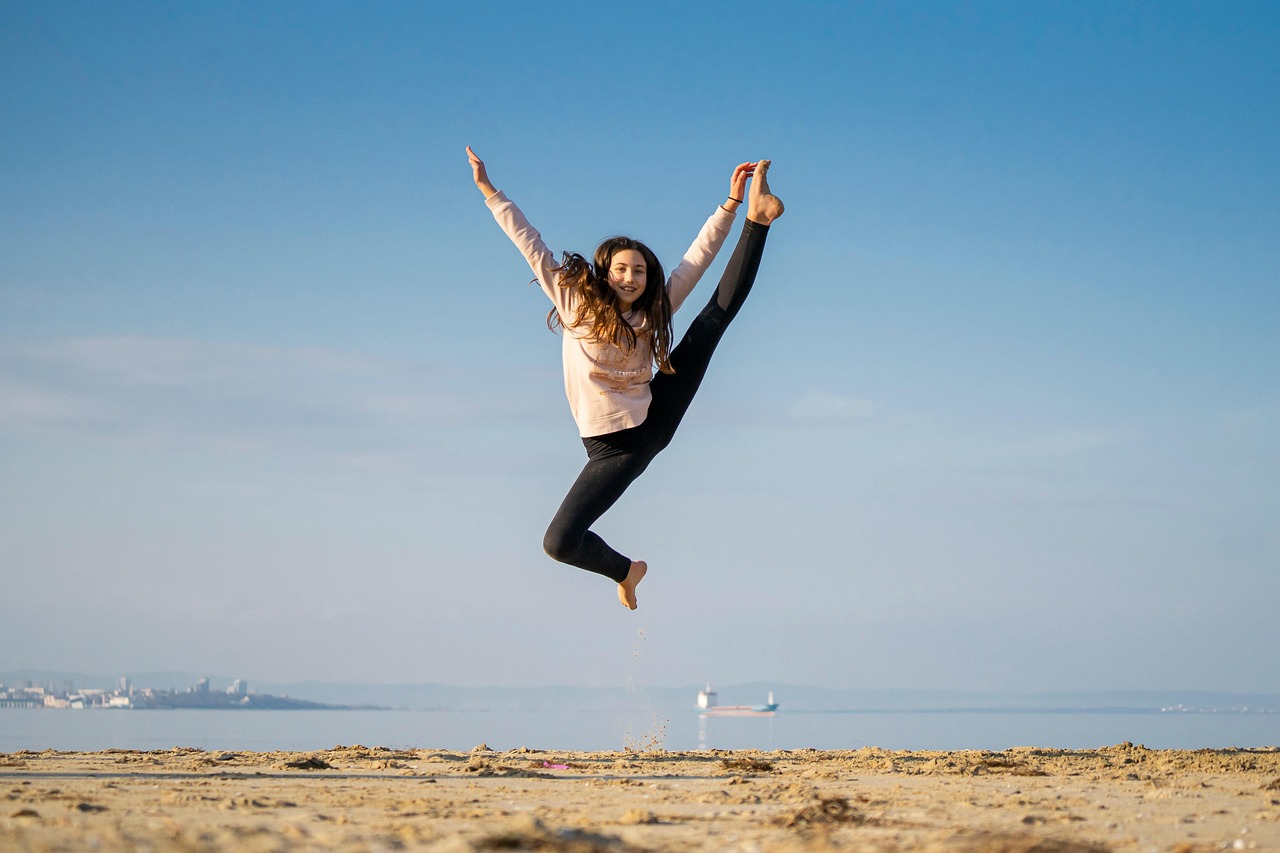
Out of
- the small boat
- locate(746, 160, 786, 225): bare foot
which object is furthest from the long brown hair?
the small boat

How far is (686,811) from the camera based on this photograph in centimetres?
365

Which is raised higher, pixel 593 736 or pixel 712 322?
pixel 712 322

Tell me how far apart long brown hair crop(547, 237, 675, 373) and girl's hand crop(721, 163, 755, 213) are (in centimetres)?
57

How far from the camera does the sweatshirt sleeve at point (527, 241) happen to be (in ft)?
18.8

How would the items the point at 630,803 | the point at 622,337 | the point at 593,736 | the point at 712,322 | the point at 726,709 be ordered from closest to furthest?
the point at 630,803 < the point at 622,337 < the point at 712,322 < the point at 593,736 < the point at 726,709

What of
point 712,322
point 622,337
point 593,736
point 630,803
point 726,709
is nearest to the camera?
point 630,803

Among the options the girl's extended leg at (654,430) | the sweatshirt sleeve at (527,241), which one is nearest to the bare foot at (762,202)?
the girl's extended leg at (654,430)

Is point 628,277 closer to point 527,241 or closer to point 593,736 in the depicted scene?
point 527,241

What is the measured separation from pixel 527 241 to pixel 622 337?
0.76 m

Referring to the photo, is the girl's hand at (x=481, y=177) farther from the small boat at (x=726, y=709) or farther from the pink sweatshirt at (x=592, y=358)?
the small boat at (x=726, y=709)

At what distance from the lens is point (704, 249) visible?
5988mm

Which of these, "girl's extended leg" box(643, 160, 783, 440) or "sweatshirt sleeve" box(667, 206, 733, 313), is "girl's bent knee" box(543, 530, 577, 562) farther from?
"sweatshirt sleeve" box(667, 206, 733, 313)

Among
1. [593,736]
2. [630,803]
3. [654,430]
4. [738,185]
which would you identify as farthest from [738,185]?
[593,736]

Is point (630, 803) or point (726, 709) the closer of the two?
point (630, 803)
